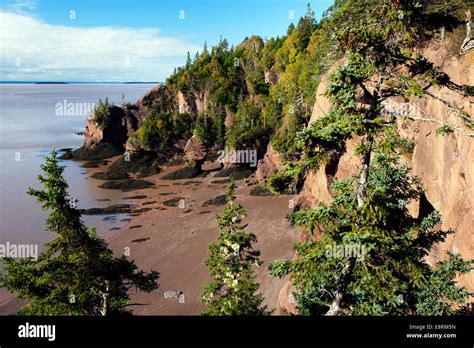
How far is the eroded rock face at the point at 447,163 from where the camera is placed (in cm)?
1464

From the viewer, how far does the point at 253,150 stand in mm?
61812

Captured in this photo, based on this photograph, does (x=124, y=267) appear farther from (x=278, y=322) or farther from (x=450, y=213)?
(x=450, y=213)

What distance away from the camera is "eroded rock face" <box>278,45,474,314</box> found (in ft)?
48.0

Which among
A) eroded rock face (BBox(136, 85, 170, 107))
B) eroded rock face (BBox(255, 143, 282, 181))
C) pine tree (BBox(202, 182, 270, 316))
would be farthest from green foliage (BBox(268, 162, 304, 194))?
eroded rock face (BBox(136, 85, 170, 107))

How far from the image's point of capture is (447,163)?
16547 mm

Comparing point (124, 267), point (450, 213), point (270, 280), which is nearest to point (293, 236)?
point (270, 280)

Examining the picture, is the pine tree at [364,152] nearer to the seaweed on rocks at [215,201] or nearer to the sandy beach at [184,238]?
the sandy beach at [184,238]

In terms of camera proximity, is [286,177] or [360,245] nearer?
[360,245]

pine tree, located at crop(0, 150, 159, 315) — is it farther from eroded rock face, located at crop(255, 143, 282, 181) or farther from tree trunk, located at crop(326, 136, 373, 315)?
eroded rock face, located at crop(255, 143, 282, 181)

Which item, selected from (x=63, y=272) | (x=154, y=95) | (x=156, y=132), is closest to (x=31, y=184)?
(x=156, y=132)

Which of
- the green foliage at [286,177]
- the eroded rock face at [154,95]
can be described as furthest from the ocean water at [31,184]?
the green foliage at [286,177]

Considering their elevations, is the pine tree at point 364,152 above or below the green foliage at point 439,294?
above

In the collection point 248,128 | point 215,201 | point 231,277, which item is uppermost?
point 248,128

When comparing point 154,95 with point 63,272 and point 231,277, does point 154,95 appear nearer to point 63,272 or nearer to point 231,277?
point 231,277
